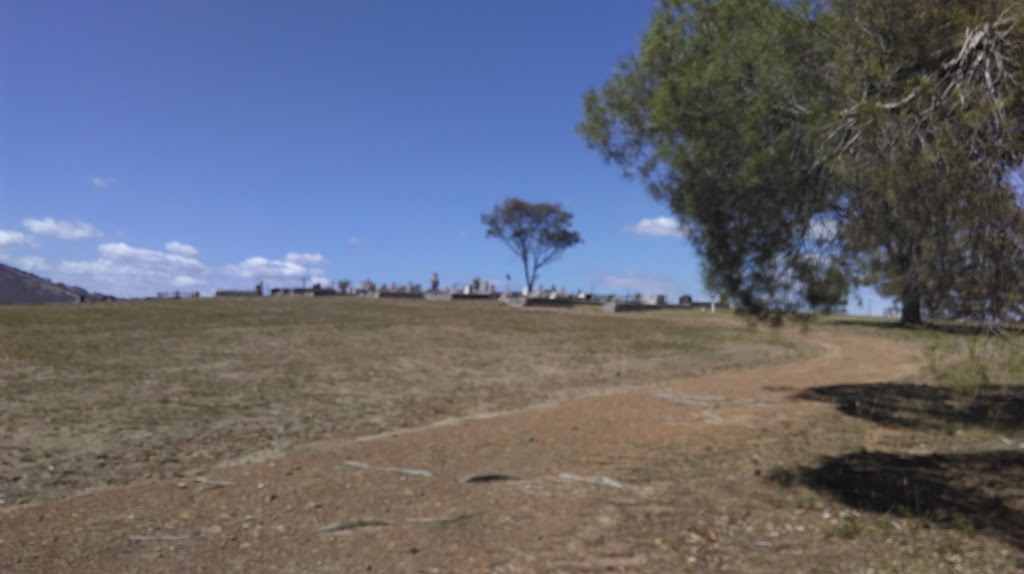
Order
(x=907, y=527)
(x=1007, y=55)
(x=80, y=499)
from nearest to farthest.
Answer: (x=1007, y=55) < (x=907, y=527) < (x=80, y=499)

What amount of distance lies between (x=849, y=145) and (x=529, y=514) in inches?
170

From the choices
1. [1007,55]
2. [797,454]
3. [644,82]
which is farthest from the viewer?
[644,82]

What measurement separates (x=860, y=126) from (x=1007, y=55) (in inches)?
45.4

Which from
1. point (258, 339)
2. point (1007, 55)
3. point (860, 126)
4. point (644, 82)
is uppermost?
point (644, 82)

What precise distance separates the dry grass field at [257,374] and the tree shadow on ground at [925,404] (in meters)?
4.43

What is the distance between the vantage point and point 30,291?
42156mm

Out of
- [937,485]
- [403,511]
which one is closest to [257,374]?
[403,511]

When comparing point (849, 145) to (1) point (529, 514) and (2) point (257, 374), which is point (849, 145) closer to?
(1) point (529, 514)

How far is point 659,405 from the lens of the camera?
13586 mm

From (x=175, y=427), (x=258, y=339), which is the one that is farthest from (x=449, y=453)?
(x=258, y=339)

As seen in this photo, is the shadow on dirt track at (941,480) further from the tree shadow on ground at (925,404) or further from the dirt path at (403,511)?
the dirt path at (403,511)

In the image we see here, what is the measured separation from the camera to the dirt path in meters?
5.60

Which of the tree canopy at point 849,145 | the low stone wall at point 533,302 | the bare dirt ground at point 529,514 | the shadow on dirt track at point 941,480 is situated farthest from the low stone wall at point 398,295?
the tree canopy at point 849,145

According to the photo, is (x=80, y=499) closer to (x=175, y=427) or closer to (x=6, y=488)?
(x=6, y=488)
